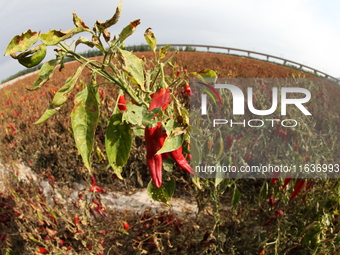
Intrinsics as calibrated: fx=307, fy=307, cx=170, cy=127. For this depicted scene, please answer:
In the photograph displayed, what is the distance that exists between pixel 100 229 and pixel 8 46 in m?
1.34

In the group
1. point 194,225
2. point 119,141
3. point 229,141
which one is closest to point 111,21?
point 119,141

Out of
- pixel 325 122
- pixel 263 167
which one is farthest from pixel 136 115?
pixel 325 122

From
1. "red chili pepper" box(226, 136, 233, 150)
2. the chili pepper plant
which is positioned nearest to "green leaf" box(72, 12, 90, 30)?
the chili pepper plant

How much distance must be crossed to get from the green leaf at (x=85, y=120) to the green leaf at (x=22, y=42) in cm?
13

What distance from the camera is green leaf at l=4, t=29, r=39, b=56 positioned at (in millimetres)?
563

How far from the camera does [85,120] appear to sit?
631 millimetres

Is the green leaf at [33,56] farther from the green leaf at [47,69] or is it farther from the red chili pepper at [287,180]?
the red chili pepper at [287,180]

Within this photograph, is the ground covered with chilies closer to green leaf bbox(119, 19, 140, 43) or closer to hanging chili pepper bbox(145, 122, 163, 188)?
hanging chili pepper bbox(145, 122, 163, 188)

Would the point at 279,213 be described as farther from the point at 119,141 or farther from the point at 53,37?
the point at 53,37

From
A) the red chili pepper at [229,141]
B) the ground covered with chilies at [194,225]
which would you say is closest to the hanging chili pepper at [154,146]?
the ground covered with chilies at [194,225]

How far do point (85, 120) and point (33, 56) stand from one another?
0.16 meters

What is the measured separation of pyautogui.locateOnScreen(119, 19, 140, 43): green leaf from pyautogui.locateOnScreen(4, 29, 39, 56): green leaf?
164mm

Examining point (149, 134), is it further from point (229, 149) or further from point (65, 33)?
point (229, 149)

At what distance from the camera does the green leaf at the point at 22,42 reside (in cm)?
56
